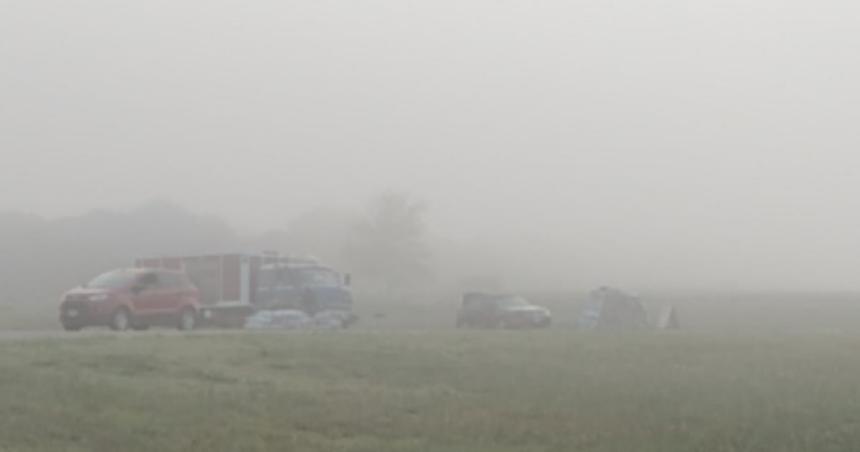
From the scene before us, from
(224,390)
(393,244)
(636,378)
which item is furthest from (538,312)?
(393,244)

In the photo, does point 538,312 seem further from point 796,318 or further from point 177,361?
point 177,361

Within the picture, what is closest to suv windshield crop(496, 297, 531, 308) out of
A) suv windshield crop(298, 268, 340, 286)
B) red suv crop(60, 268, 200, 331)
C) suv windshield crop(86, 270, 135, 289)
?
suv windshield crop(298, 268, 340, 286)

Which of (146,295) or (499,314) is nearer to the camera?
(146,295)

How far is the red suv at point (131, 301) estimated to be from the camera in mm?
36125

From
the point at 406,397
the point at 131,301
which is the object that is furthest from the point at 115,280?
the point at 406,397

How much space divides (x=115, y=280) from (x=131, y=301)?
0.75 meters

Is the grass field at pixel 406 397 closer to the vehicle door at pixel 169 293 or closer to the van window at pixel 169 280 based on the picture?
the vehicle door at pixel 169 293

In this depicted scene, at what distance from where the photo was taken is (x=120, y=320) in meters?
36.3

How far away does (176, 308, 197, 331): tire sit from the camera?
3847cm

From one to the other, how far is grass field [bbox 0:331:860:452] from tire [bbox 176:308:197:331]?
11600 mm

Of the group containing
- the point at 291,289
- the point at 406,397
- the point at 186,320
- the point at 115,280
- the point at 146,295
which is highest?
the point at 115,280

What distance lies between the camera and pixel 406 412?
16016 millimetres

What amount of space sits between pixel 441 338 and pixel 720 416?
14.3 m

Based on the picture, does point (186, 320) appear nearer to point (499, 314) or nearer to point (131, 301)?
point (131, 301)
